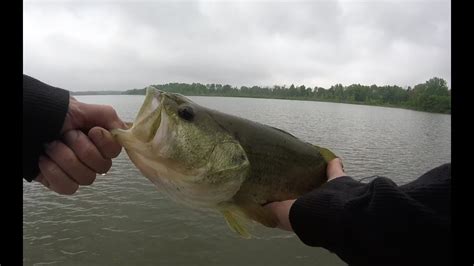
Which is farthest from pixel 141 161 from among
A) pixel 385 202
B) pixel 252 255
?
pixel 252 255

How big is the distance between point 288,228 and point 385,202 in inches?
37.0

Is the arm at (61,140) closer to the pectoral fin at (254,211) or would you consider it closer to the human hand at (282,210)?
the pectoral fin at (254,211)

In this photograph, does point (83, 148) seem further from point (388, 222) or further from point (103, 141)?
point (388, 222)

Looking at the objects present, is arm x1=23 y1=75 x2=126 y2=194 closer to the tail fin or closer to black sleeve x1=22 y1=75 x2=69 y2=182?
black sleeve x1=22 y1=75 x2=69 y2=182

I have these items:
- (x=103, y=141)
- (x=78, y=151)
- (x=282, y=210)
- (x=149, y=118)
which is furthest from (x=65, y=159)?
(x=282, y=210)

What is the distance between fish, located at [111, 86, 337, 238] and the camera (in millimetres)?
2535

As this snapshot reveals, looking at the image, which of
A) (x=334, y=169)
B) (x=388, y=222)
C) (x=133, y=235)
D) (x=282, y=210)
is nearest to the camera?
(x=388, y=222)

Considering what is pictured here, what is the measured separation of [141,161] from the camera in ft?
8.34

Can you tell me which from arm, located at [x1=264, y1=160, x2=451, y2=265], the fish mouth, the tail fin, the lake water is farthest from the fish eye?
the lake water

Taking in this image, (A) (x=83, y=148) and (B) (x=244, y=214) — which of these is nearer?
(A) (x=83, y=148)

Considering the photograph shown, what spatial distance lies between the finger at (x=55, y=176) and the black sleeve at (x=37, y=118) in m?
0.05

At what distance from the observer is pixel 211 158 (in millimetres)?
2670

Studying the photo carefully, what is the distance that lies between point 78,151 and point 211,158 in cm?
101
